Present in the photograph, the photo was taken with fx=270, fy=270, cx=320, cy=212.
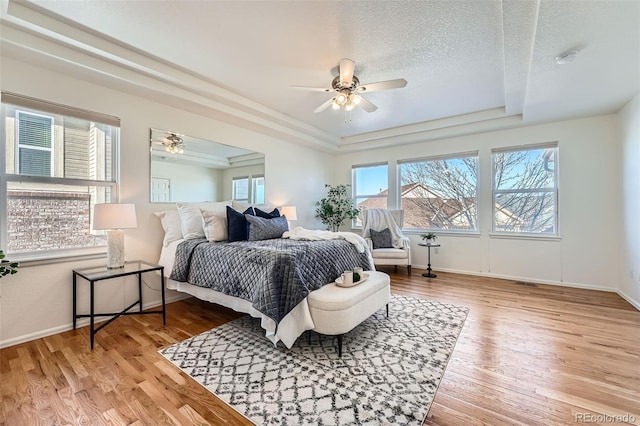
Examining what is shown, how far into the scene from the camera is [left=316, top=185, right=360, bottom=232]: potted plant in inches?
231

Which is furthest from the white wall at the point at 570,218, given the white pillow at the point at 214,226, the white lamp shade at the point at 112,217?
the white lamp shade at the point at 112,217

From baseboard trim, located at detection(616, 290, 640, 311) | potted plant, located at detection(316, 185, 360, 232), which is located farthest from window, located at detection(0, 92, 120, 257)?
baseboard trim, located at detection(616, 290, 640, 311)

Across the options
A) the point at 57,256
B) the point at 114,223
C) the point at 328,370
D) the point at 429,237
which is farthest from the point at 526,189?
the point at 57,256

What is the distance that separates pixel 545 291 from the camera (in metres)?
3.80

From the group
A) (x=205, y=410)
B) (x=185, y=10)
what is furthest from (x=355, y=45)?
(x=205, y=410)

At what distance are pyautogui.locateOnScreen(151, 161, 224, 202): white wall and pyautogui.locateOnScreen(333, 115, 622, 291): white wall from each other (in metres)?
4.29

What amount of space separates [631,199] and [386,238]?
314cm

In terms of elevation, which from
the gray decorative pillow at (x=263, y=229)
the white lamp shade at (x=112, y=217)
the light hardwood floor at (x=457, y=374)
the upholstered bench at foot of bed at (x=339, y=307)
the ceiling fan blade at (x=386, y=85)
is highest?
the ceiling fan blade at (x=386, y=85)

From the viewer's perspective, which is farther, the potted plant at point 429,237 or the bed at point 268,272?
the potted plant at point 429,237

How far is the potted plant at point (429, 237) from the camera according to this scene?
4863 mm

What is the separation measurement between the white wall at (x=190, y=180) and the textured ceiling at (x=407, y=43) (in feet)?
3.87

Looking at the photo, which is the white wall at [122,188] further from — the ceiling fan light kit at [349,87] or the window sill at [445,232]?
the window sill at [445,232]

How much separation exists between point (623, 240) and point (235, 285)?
4.89 meters

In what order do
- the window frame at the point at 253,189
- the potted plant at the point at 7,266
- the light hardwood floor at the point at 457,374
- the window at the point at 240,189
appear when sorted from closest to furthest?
the light hardwood floor at the point at 457,374 < the potted plant at the point at 7,266 < the window at the point at 240,189 < the window frame at the point at 253,189
